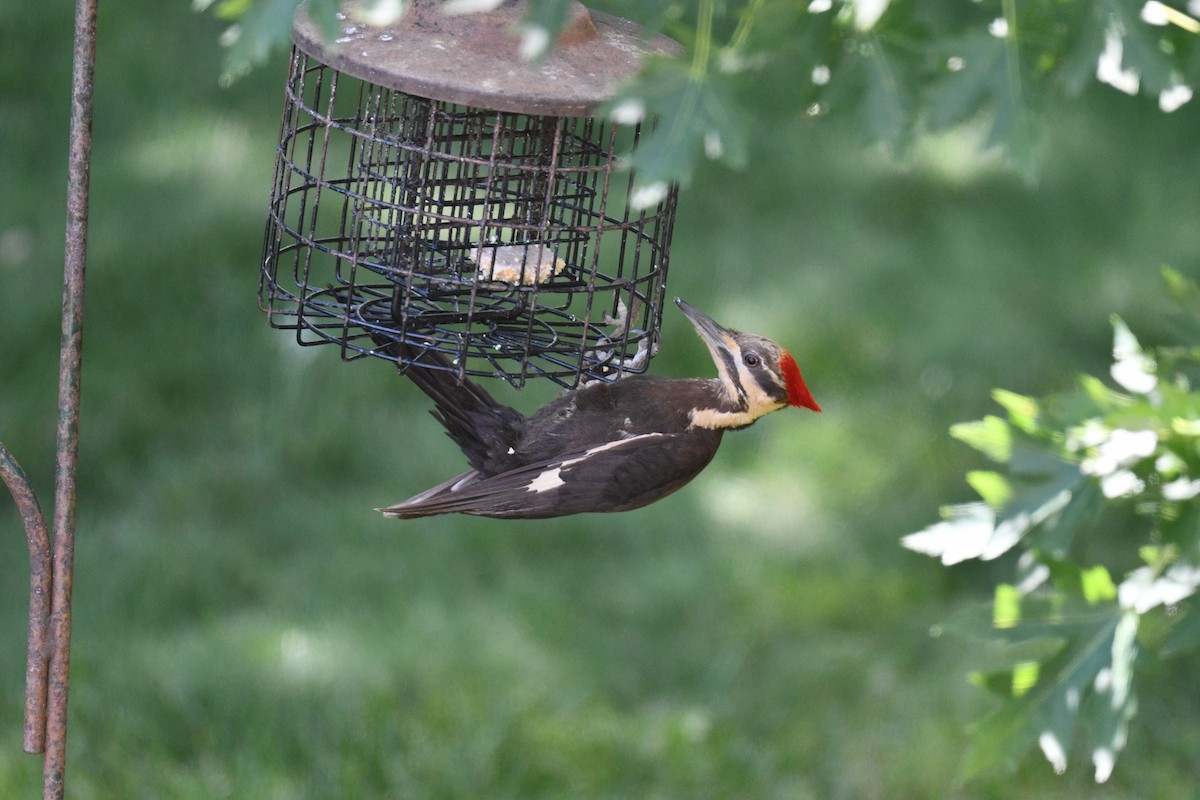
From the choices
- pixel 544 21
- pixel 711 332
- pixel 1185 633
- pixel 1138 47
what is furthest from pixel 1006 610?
pixel 544 21

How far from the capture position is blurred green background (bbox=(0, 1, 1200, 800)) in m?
4.48

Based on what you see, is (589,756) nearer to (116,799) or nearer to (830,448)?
(116,799)

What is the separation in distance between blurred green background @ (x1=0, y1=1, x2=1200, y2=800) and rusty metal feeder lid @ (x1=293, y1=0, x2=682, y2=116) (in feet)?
8.38

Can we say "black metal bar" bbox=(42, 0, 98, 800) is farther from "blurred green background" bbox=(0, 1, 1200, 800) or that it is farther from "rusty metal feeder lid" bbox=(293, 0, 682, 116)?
"blurred green background" bbox=(0, 1, 1200, 800)

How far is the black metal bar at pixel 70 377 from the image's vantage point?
216 cm

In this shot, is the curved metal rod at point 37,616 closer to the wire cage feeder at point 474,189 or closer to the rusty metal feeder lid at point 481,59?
the wire cage feeder at point 474,189

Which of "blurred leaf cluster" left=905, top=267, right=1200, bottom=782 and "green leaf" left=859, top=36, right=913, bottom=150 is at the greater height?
"green leaf" left=859, top=36, right=913, bottom=150

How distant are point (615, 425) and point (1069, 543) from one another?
883mm

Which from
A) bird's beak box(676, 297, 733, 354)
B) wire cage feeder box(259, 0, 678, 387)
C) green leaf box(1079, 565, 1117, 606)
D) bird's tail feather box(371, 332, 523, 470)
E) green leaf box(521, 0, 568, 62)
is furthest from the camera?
bird's beak box(676, 297, 733, 354)

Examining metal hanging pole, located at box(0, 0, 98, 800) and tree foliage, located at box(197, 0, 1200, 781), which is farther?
metal hanging pole, located at box(0, 0, 98, 800)

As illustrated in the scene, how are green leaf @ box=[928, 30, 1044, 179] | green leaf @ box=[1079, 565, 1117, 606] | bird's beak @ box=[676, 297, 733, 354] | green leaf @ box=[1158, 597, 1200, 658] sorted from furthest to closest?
bird's beak @ box=[676, 297, 733, 354], green leaf @ box=[1079, 565, 1117, 606], green leaf @ box=[1158, 597, 1200, 658], green leaf @ box=[928, 30, 1044, 179]

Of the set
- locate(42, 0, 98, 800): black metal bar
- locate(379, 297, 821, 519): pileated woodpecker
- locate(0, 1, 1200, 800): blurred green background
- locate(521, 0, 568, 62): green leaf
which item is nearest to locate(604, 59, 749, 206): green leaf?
locate(521, 0, 568, 62): green leaf

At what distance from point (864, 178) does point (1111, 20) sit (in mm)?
4657

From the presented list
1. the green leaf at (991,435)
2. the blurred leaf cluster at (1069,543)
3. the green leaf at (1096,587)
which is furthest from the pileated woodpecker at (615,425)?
the green leaf at (1096,587)
